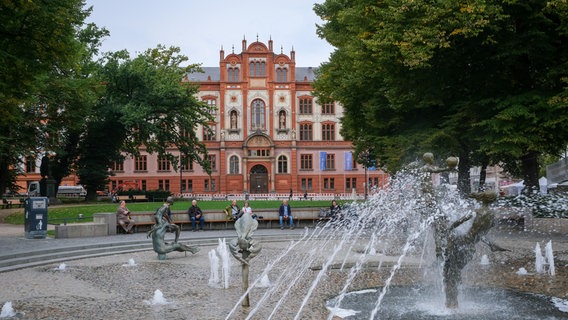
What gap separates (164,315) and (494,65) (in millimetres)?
17193

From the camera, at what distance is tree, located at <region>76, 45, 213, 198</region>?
132 ft

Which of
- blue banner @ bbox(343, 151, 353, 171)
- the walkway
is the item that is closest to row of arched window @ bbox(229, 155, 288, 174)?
blue banner @ bbox(343, 151, 353, 171)

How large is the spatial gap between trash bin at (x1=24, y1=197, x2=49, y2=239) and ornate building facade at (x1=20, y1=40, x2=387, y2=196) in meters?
45.4

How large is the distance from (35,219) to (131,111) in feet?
62.4

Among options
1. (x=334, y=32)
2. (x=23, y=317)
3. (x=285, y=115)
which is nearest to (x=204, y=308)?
(x=23, y=317)

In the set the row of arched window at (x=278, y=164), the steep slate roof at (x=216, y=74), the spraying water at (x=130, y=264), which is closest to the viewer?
the spraying water at (x=130, y=264)

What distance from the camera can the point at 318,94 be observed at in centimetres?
3206

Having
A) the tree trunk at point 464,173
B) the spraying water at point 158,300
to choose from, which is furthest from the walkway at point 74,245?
the tree trunk at point 464,173

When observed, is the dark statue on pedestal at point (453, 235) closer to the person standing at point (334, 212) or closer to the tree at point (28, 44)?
the tree at point (28, 44)

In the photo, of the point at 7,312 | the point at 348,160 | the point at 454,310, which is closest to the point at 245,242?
the point at 454,310

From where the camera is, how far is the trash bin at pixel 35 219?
67.5 ft

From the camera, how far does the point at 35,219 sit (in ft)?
67.5

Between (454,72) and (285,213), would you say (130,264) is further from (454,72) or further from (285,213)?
(454,72)

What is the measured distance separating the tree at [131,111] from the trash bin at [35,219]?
18.3 metres
